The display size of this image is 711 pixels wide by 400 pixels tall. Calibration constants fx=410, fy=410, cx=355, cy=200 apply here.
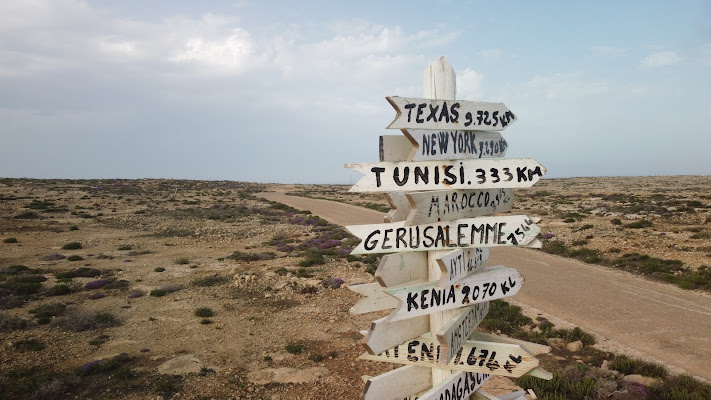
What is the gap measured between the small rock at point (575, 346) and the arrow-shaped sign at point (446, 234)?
795 centimetres

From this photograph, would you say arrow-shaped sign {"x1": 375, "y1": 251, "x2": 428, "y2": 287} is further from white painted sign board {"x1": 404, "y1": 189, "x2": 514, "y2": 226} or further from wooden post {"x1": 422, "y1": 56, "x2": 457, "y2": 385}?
white painted sign board {"x1": 404, "y1": 189, "x2": 514, "y2": 226}

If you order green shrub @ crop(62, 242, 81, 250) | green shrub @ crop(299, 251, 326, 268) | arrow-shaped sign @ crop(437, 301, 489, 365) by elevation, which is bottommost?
green shrub @ crop(299, 251, 326, 268)

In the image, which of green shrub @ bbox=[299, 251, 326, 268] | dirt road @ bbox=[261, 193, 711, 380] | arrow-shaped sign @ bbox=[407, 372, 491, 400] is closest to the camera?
arrow-shaped sign @ bbox=[407, 372, 491, 400]

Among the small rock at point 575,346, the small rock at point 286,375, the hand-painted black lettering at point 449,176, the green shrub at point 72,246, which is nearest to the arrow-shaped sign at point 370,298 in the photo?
the hand-painted black lettering at point 449,176

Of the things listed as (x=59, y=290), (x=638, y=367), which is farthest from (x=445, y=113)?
(x=59, y=290)

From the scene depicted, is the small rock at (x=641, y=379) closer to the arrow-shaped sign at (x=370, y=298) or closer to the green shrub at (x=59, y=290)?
the arrow-shaped sign at (x=370, y=298)

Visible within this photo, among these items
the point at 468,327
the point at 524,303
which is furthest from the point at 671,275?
the point at 468,327

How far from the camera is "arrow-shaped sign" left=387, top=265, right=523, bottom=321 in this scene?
3107mm

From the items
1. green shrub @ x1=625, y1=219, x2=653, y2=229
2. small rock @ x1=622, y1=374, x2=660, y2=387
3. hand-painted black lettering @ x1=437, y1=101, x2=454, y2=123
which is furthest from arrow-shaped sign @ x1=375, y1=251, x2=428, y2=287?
green shrub @ x1=625, y1=219, x2=653, y2=229

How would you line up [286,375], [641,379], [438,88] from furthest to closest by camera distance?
[286,375] < [641,379] < [438,88]

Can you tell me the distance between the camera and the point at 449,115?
11.2 ft

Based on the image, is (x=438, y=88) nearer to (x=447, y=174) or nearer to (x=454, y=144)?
(x=454, y=144)

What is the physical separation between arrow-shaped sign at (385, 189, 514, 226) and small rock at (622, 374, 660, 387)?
6.74m

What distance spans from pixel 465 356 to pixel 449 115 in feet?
6.82
